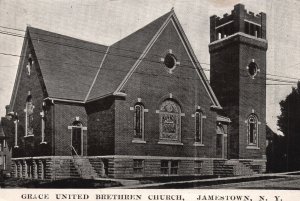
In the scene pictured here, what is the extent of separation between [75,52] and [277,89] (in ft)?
32.2

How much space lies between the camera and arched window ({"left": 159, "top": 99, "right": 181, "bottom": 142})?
18266 mm

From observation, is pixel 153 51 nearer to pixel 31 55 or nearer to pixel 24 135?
pixel 31 55

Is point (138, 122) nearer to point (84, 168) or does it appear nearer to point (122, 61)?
point (122, 61)

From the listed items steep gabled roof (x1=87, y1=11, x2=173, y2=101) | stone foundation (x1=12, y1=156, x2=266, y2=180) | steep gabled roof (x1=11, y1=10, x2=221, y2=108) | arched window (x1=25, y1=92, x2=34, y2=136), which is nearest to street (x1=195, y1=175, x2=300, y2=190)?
stone foundation (x1=12, y1=156, x2=266, y2=180)

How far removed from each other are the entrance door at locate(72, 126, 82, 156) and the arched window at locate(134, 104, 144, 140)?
268 cm

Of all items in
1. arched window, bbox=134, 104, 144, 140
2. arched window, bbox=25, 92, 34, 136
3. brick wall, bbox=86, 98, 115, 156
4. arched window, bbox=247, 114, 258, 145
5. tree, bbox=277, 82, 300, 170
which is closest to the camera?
brick wall, bbox=86, 98, 115, 156

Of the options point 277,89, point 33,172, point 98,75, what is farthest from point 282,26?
point 33,172

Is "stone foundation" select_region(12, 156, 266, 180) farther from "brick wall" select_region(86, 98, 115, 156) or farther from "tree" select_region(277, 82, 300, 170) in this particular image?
"tree" select_region(277, 82, 300, 170)

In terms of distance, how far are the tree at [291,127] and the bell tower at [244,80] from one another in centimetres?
109

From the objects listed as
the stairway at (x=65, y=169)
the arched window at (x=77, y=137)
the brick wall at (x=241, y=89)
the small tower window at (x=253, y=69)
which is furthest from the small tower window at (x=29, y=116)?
the small tower window at (x=253, y=69)

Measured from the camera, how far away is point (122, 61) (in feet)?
60.0

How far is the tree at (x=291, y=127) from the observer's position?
19594mm

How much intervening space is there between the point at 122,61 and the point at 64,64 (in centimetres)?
268

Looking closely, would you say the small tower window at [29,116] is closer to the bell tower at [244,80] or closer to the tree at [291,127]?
the bell tower at [244,80]
